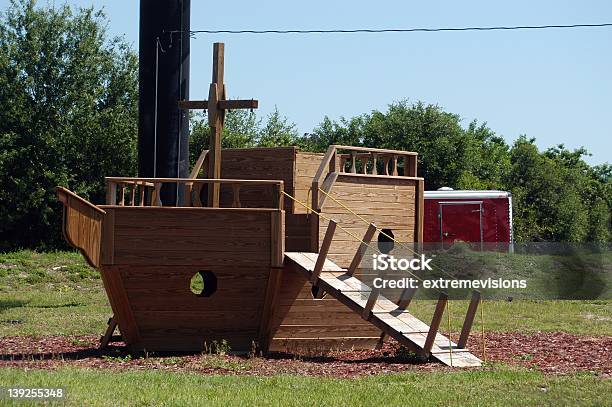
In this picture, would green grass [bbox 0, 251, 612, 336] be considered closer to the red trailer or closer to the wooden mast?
the wooden mast

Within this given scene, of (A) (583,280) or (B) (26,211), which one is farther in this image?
(B) (26,211)

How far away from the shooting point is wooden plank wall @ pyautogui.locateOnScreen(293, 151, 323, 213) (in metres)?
17.6

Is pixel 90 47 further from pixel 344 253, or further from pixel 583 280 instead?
pixel 344 253

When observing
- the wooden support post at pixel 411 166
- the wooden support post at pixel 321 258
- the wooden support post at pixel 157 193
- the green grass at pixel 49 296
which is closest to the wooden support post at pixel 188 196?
the wooden support post at pixel 157 193

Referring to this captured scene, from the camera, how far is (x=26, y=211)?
40812 mm

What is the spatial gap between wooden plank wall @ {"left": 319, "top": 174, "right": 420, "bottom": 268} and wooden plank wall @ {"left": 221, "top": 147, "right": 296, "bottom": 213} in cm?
76

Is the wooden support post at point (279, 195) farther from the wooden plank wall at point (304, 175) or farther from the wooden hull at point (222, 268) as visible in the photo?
the wooden plank wall at point (304, 175)

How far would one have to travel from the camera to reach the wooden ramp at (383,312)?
15250 mm

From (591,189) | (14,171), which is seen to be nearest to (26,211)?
(14,171)

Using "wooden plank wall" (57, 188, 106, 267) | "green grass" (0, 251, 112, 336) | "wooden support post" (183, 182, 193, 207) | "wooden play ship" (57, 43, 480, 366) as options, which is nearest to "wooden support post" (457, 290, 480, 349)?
"wooden play ship" (57, 43, 480, 366)

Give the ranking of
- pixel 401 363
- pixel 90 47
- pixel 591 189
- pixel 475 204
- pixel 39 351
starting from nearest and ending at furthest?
pixel 401 363
pixel 39 351
pixel 475 204
pixel 90 47
pixel 591 189

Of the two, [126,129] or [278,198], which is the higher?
[126,129]

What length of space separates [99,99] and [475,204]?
15236 mm

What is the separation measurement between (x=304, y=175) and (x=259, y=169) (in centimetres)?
74
